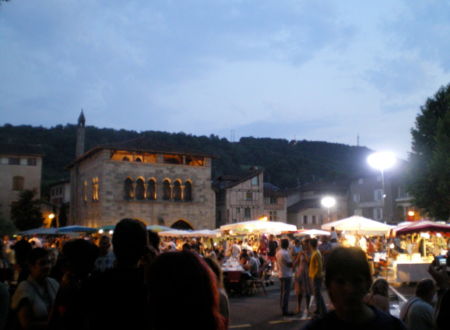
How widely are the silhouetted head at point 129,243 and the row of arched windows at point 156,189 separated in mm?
37771

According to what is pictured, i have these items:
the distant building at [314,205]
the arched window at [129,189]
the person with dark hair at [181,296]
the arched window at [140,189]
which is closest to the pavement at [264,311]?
the person with dark hair at [181,296]

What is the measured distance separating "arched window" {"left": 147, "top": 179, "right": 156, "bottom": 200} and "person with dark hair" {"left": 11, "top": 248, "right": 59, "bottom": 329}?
3721 cm

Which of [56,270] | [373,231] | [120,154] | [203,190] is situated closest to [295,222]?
[203,190]

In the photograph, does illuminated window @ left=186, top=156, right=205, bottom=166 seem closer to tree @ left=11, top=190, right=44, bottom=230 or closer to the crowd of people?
tree @ left=11, top=190, right=44, bottom=230

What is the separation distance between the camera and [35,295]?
3787 millimetres

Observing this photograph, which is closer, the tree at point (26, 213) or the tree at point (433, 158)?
the tree at point (433, 158)

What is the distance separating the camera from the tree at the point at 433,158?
1045 inches

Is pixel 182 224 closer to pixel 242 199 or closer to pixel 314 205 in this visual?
pixel 242 199

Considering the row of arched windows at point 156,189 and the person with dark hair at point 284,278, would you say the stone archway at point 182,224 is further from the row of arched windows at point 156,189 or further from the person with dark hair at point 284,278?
the person with dark hair at point 284,278

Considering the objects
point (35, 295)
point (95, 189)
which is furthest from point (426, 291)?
point (95, 189)

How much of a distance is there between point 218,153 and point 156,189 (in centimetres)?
4950

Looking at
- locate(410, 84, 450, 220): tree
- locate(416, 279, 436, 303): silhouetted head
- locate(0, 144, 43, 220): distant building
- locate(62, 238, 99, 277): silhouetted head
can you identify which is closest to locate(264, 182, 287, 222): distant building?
locate(0, 144, 43, 220): distant building

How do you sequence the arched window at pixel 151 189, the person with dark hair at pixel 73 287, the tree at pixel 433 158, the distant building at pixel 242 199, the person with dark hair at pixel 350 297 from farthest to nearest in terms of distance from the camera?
the distant building at pixel 242 199 → the arched window at pixel 151 189 → the tree at pixel 433 158 → the person with dark hair at pixel 73 287 → the person with dark hair at pixel 350 297

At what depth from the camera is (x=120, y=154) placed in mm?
40656
